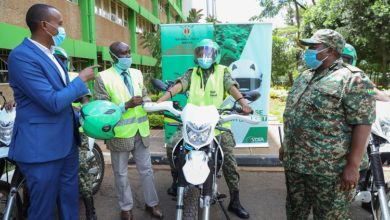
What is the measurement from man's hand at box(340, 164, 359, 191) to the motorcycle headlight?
3.27ft

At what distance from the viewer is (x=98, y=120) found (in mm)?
2553

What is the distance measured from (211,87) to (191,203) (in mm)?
1373

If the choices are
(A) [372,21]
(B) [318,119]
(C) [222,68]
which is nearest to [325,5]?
(A) [372,21]

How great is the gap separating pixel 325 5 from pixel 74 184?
1658 centimetres

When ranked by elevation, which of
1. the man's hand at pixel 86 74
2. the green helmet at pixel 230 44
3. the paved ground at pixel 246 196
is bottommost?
the paved ground at pixel 246 196

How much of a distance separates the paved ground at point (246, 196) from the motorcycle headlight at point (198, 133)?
1.47m

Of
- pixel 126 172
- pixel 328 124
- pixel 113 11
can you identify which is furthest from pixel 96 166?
pixel 113 11

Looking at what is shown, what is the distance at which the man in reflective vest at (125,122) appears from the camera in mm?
3262

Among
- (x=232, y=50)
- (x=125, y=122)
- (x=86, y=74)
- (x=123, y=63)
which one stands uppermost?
(x=232, y=50)

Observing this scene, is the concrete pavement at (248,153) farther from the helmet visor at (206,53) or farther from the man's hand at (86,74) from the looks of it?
the man's hand at (86,74)

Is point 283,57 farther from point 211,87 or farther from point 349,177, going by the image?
point 349,177

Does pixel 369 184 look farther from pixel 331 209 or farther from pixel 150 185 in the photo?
pixel 150 185

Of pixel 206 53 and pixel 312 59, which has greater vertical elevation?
pixel 206 53

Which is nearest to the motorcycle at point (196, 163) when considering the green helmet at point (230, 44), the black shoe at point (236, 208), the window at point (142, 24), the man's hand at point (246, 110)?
the man's hand at point (246, 110)
